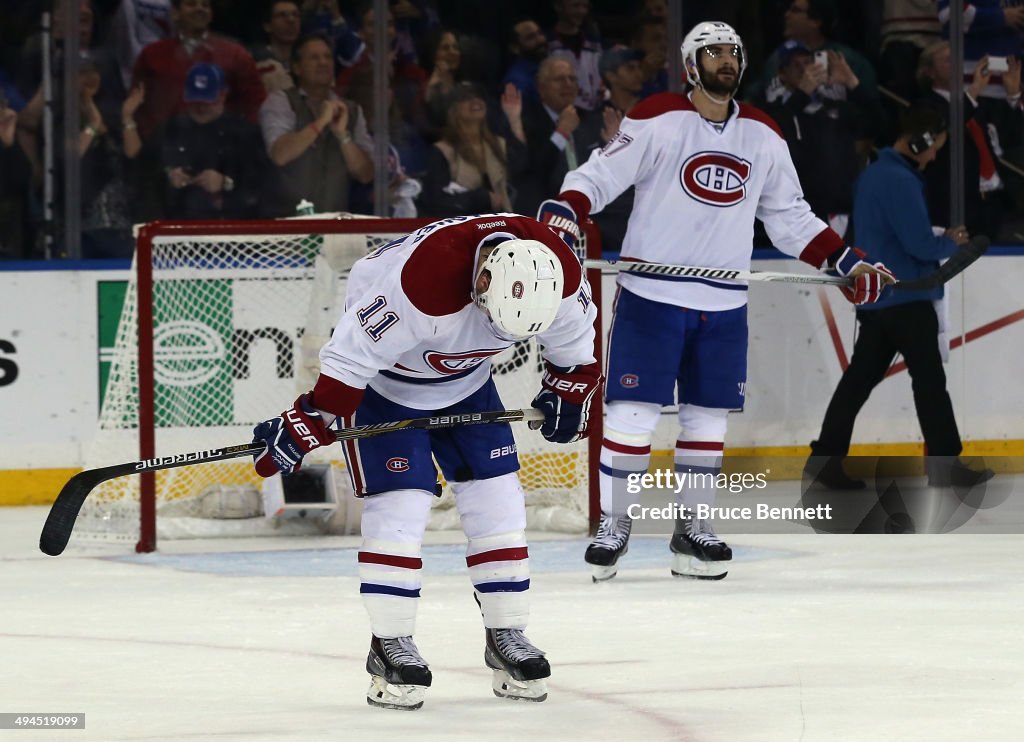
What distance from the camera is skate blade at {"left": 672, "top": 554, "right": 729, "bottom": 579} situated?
464cm

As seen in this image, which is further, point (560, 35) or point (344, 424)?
point (560, 35)

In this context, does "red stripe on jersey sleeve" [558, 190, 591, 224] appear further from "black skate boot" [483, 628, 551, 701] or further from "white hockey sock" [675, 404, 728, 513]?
"black skate boot" [483, 628, 551, 701]

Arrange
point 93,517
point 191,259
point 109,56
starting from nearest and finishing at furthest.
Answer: point 93,517 → point 191,259 → point 109,56

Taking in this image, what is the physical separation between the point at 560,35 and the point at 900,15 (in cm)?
137

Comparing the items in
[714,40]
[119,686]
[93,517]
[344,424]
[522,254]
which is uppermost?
[714,40]

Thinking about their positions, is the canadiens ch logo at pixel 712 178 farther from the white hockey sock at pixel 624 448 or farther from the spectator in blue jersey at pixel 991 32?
the spectator in blue jersey at pixel 991 32

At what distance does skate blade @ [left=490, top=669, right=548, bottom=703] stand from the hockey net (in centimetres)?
230

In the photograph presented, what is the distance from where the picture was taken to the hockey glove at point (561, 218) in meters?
4.48

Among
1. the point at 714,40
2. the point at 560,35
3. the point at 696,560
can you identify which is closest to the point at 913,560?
the point at 696,560

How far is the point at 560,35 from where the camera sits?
693 centimetres

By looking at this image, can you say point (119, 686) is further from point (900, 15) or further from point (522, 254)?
point (900, 15)

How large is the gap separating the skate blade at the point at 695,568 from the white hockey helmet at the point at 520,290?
1.78m

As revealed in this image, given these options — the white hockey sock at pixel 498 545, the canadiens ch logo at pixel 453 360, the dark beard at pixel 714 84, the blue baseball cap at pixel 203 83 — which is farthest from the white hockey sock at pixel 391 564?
the blue baseball cap at pixel 203 83

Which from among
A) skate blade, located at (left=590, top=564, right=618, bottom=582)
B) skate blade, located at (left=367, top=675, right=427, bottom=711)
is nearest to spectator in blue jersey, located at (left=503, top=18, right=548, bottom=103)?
skate blade, located at (left=590, top=564, right=618, bottom=582)
